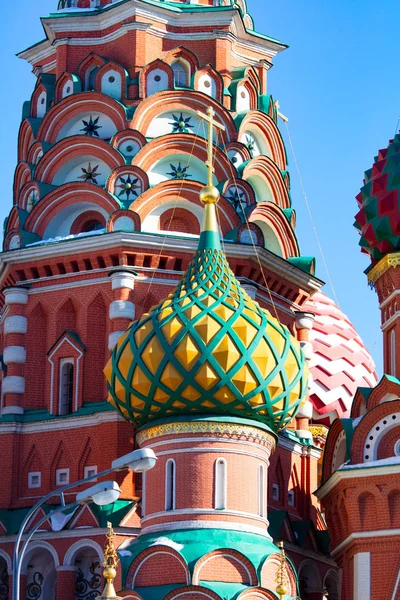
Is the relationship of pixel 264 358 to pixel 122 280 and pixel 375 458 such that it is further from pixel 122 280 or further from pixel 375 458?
pixel 122 280

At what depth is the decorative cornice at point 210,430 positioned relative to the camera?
22.3m

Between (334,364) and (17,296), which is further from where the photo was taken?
(334,364)

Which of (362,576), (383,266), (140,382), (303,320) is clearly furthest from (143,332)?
(303,320)

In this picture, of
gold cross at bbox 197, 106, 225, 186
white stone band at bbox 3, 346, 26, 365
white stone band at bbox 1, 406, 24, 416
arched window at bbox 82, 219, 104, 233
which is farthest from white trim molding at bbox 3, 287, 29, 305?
gold cross at bbox 197, 106, 225, 186

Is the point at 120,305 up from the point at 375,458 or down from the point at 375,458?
up

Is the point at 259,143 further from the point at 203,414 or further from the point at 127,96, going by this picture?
the point at 203,414

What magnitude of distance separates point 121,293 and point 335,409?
7447 mm

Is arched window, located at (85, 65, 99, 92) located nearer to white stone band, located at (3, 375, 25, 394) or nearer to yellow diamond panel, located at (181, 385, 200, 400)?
white stone band, located at (3, 375, 25, 394)

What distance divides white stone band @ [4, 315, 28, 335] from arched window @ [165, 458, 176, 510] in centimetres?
497

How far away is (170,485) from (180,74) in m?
8.04

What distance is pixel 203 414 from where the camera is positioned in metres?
22.4

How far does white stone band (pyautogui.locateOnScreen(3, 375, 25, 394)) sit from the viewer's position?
1028 inches

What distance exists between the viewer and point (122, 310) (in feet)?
84.3

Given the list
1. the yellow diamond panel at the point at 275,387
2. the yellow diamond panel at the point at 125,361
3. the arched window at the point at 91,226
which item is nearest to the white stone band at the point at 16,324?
the arched window at the point at 91,226
